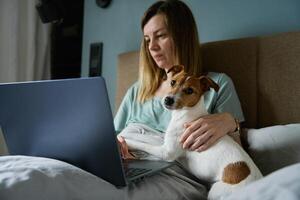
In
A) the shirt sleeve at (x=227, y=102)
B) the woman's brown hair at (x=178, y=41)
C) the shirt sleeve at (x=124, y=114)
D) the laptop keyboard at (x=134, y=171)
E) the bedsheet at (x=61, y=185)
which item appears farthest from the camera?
the shirt sleeve at (x=124, y=114)

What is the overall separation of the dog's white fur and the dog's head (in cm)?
3

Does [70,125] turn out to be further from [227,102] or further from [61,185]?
[227,102]

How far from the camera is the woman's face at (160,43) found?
4.51ft

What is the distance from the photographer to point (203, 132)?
99cm

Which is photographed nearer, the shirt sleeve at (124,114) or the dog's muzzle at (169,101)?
the dog's muzzle at (169,101)

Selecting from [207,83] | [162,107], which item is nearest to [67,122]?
[207,83]

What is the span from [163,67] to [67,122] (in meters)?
0.66

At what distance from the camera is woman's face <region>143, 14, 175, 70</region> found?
4.51ft

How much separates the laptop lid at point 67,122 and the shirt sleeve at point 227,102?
1.76ft

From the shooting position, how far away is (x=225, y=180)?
904 millimetres

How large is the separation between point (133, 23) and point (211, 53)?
0.71 metres

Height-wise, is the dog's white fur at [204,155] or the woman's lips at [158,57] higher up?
the woman's lips at [158,57]

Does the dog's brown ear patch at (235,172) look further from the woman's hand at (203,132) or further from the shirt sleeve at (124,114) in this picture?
the shirt sleeve at (124,114)

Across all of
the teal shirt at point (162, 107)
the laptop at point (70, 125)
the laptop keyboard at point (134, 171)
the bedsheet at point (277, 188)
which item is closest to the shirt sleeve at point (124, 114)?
the teal shirt at point (162, 107)
